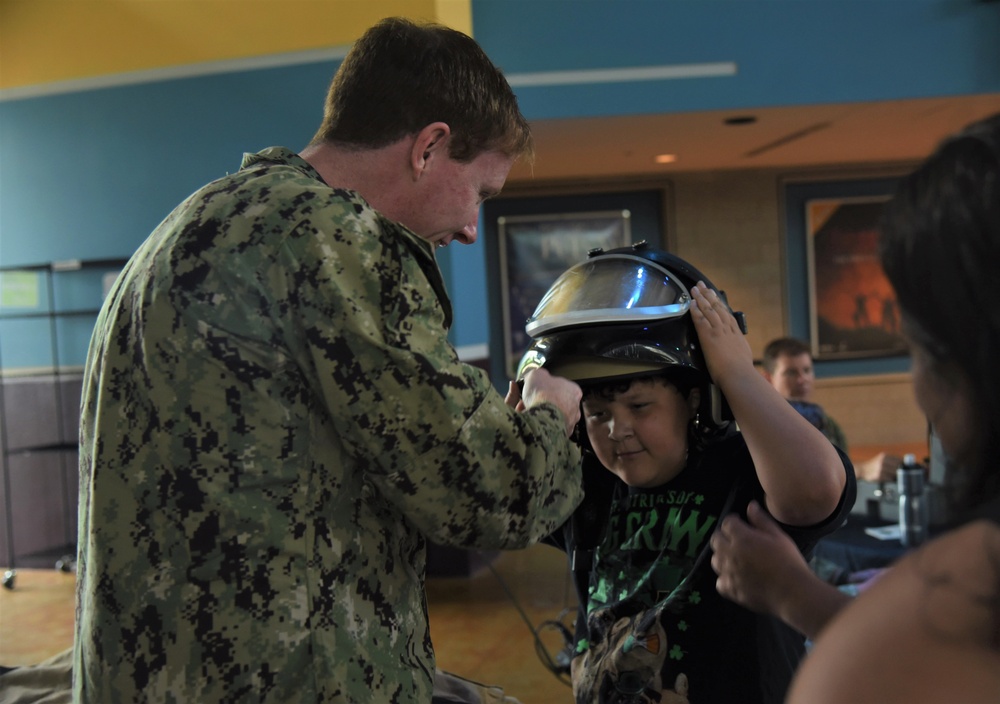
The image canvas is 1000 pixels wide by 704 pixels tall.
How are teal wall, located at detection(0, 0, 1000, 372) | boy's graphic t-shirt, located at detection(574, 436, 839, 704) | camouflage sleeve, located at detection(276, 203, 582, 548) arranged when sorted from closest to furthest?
camouflage sleeve, located at detection(276, 203, 582, 548)
boy's graphic t-shirt, located at detection(574, 436, 839, 704)
teal wall, located at detection(0, 0, 1000, 372)

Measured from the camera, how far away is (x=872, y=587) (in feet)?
2.20

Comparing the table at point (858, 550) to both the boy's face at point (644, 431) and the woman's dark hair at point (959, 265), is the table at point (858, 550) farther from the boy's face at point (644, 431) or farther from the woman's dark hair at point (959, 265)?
the woman's dark hair at point (959, 265)

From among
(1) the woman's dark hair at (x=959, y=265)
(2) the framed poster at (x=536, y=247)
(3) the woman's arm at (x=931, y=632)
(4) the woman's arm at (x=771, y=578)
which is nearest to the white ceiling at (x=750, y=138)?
(2) the framed poster at (x=536, y=247)

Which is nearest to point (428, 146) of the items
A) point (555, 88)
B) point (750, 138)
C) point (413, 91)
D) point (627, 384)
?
point (413, 91)

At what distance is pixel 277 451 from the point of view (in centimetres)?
104

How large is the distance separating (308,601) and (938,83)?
626 centimetres

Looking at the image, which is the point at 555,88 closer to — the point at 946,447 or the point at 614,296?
the point at 614,296

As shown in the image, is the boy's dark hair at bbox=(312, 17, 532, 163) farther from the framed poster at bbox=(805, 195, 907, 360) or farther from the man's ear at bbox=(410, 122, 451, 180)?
the framed poster at bbox=(805, 195, 907, 360)

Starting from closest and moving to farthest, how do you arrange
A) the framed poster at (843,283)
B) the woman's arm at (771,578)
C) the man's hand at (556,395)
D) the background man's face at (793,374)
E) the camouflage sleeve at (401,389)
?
1. the woman's arm at (771,578)
2. the camouflage sleeve at (401,389)
3. the man's hand at (556,395)
4. the background man's face at (793,374)
5. the framed poster at (843,283)

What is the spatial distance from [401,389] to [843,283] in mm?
9555

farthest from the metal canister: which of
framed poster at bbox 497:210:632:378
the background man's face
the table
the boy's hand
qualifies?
framed poster at bbox 497:210:632:378

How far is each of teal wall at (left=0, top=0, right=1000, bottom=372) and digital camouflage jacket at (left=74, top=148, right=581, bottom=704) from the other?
4.48m

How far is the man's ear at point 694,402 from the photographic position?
61.0 inches

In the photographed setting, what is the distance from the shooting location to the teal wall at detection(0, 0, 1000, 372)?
5.67 metres
